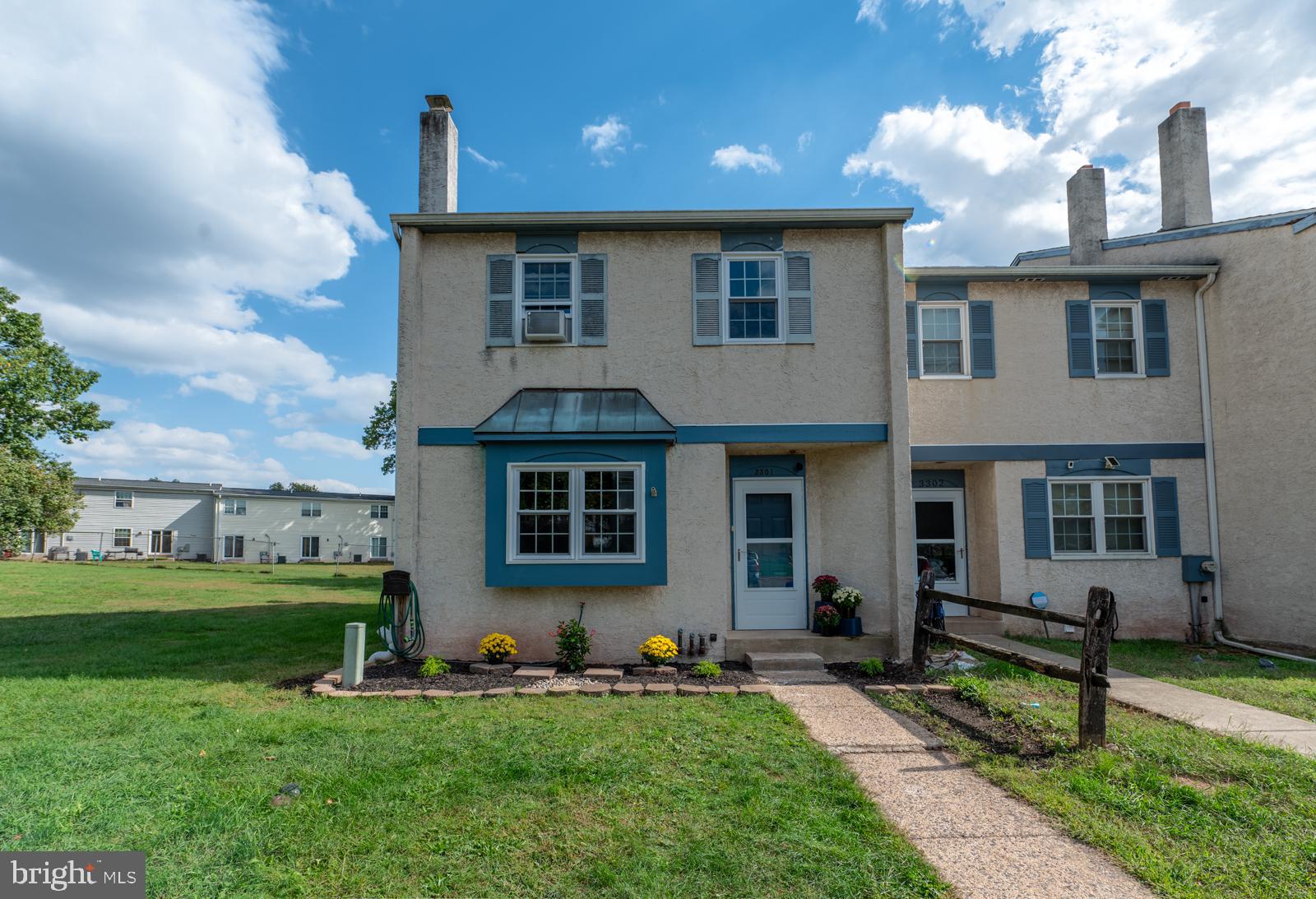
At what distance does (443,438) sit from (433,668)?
115 inches

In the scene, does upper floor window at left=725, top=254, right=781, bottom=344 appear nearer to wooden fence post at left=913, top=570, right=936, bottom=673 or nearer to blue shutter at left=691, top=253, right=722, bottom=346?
blue shutter at left=691, top=253, right=722, bottom=346

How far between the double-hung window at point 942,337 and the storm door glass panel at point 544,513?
634 cm

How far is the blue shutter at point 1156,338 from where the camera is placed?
10.8 metres

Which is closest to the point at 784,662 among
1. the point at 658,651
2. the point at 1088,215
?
the point at 658,651

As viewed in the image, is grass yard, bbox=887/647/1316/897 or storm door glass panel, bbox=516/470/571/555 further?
storm door glass panel, bbox=516/470/571/555

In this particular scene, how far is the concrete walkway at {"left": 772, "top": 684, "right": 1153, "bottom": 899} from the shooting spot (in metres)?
3.28

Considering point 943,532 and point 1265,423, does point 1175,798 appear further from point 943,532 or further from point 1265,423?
point 1265,423

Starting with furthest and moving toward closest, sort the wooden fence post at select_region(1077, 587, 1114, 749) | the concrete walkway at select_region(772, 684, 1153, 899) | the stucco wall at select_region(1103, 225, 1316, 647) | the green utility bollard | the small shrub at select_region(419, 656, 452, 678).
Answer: the stucco wall at select_region(1103, 225, 1316, 647), the small shrub at select_region(419, 656, 452, 678), the green utility bollard, the wooden fence post at select_region(1077, 587, 1114, 749), the concrete walkway at select_region(772, 684, 1153, 899)

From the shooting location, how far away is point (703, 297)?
8938 mm

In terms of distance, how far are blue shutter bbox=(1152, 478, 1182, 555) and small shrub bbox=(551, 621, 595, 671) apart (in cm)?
932

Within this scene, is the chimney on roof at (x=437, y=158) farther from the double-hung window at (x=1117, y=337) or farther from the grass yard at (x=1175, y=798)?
the double-hung window at (x=1117, y=337)

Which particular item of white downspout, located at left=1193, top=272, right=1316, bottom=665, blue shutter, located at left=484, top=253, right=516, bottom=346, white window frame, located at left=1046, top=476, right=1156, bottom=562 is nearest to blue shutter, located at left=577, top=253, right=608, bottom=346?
blue shutter, located at left=484, top=253, right=516, bottom=346

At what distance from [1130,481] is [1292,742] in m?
6.20

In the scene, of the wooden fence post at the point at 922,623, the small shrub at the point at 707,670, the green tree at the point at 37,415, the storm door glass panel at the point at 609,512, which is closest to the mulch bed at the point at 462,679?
the small shrub at the point at 707,670
